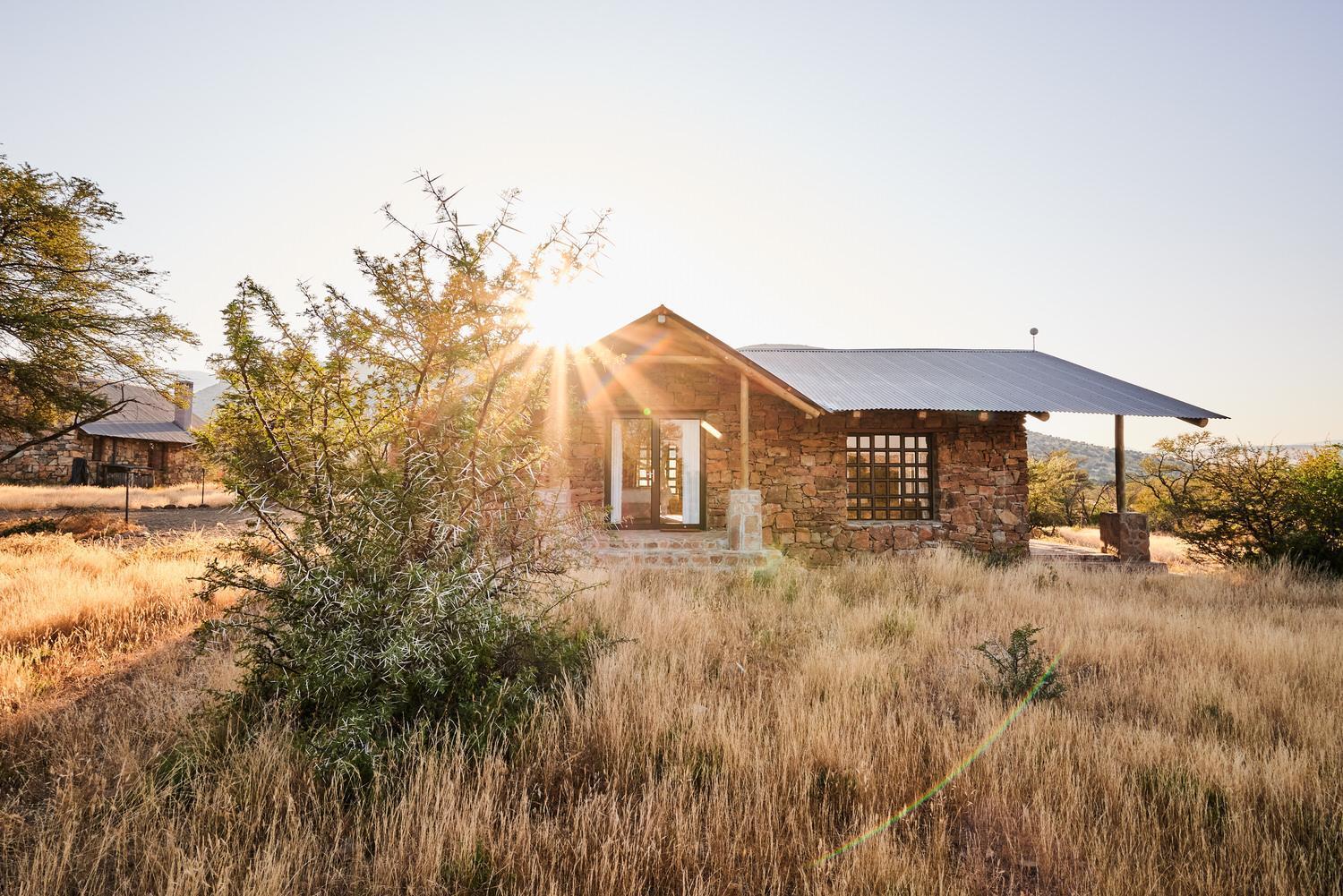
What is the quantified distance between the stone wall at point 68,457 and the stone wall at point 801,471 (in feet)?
62.5

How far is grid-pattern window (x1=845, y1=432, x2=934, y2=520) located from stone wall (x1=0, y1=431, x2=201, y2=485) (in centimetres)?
Result: 2295

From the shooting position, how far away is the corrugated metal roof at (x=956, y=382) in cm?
1042

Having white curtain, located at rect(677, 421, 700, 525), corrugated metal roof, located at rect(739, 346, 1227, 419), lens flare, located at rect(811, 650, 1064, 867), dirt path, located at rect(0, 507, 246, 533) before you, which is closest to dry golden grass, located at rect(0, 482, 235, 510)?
dirt path, located at rect(0, 507, 246, 533)

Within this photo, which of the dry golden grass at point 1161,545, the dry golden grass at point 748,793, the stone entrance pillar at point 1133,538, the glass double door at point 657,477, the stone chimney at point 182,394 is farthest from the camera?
the glass double door at point 657,477

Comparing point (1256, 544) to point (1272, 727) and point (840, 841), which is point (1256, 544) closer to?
point (1272, 727)

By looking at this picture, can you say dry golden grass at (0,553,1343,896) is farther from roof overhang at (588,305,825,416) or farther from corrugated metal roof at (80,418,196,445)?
corrugated metal roof at (80,418,196,445)

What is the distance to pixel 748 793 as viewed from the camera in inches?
98.2

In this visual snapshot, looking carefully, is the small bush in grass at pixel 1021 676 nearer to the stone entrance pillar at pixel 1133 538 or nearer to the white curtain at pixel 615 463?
the white curtain at pixel 615 463

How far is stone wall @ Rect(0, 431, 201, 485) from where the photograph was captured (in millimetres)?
22281

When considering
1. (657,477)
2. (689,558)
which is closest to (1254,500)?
(689,558)

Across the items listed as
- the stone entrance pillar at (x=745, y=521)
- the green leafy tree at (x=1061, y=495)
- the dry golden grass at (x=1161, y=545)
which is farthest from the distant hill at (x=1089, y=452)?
the stone entrance pillar at (x=745, y=521)

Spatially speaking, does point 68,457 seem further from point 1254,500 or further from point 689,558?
point 1254,500

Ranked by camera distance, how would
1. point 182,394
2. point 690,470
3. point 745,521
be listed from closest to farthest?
point 745,521 < point 690,470 < point 182,394

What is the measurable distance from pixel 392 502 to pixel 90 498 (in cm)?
2379
